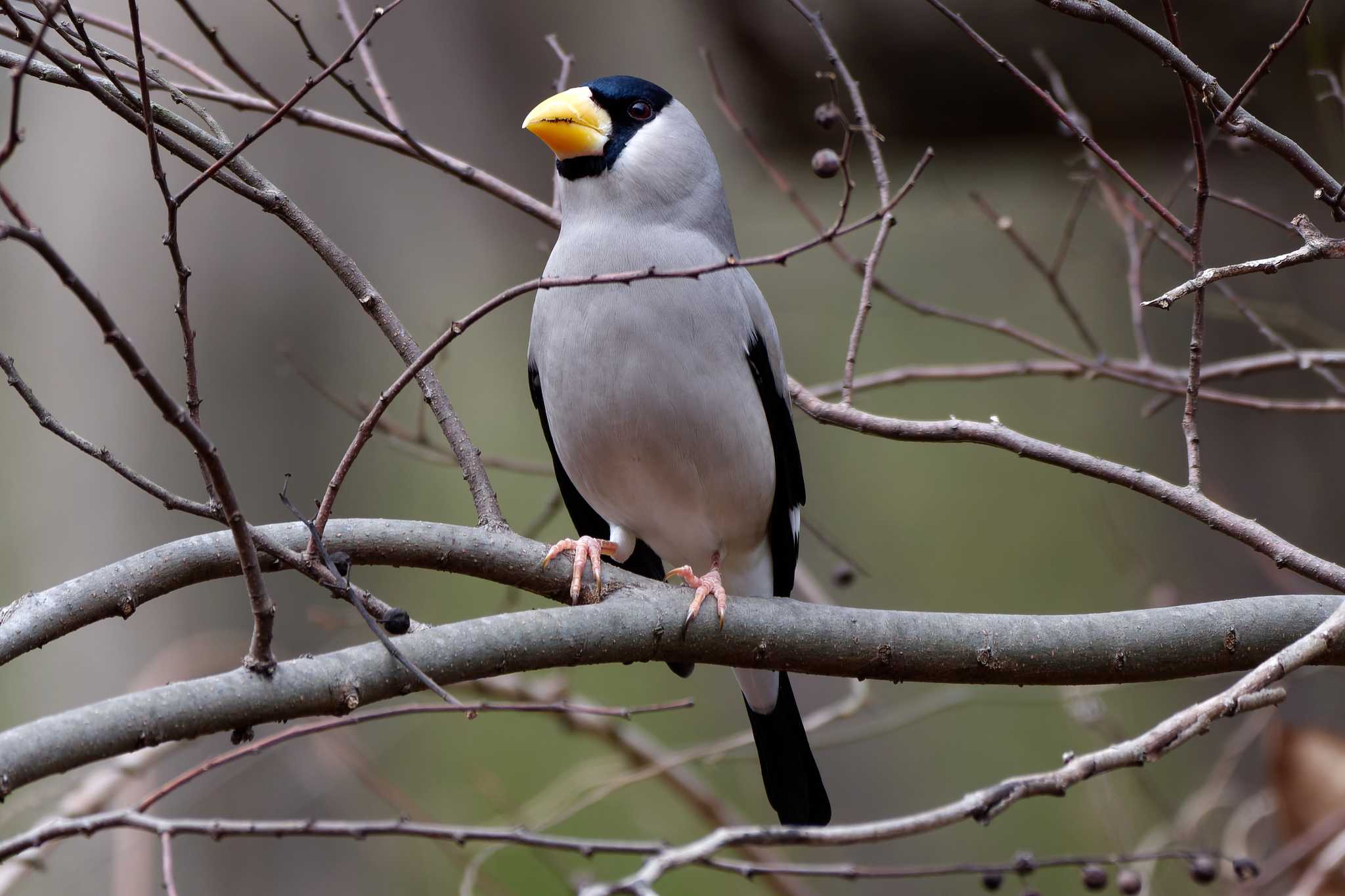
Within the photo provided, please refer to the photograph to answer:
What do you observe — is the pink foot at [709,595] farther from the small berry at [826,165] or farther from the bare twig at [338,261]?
the small berry at [826,165]

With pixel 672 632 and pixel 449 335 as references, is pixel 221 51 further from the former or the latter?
pixel 672 632

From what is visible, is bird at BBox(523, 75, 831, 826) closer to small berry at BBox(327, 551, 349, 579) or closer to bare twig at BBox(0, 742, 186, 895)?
small berry at BBox(327, 551, 349, 579)

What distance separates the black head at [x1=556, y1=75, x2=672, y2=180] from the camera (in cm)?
230

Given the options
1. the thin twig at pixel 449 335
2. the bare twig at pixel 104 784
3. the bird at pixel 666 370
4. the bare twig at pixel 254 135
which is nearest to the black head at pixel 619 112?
the bird at pixel 666 370

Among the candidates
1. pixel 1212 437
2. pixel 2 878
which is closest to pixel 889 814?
pixel 1212 437

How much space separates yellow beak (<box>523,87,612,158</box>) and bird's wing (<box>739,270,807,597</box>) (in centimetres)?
38

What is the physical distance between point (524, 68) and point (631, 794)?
317cm

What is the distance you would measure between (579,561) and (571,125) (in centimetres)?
93

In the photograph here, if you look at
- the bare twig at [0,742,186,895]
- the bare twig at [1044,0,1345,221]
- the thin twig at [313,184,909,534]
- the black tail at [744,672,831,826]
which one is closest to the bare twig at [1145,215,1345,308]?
the bare twig at [1044,0,1345,221]

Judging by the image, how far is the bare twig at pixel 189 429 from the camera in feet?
3.00

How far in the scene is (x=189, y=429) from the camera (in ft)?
3.56

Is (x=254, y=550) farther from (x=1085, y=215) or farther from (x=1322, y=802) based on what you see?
(x=1085, y=215)

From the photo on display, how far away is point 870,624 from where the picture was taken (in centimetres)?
161

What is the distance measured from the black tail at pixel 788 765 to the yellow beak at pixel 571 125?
1.12 meters
